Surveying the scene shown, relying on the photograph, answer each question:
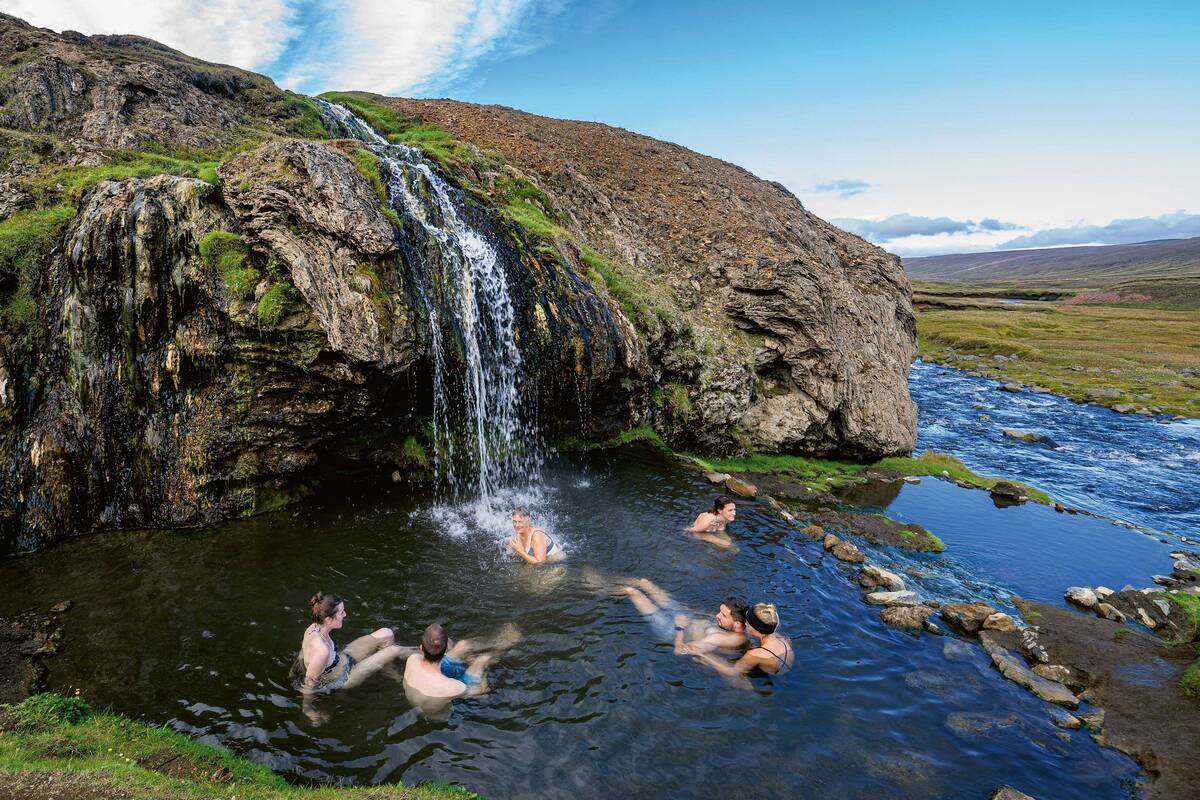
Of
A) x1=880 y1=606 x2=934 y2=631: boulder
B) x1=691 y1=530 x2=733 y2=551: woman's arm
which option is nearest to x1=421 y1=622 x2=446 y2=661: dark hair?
x1=691 y1=530 x2=733 y2=551: woman's arm

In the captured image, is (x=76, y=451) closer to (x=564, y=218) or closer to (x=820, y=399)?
(x=564, y=218)

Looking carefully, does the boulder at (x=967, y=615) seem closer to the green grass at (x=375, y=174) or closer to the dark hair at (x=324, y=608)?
the dark hair at (x=324, y=608)

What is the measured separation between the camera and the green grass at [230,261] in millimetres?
14125

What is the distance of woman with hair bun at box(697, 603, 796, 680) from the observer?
10.4 metres

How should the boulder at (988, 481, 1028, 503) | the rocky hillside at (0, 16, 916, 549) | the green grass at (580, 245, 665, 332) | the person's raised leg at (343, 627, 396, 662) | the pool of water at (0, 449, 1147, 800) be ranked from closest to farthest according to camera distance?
A: the pool of water at (0, 449, 1147, 800)
the person's raised leg at (343, 627, 396, 662)
the rocky hillside at (0, 16, 916, 549)
the boulder at (988, 481, 1028, 503)
the green grass at (580, 245, 665, 332)

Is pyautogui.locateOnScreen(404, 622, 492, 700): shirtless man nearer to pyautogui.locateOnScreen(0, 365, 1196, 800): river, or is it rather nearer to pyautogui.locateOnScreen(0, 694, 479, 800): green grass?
pyautogui.locateOnScreen(0, 365, 1196, 800): river

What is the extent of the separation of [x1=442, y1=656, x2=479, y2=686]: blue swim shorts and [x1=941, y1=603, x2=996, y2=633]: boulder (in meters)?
10.7

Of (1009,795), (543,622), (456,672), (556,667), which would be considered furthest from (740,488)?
(456,672)

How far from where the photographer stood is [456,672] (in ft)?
31.2

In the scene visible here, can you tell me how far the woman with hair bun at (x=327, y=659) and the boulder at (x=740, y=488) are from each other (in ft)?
40.2

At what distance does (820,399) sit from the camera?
24188mm

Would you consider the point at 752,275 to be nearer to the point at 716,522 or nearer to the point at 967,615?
the point at 716,522

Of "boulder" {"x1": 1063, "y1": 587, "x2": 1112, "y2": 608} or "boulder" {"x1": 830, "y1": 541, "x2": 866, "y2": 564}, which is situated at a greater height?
"boulder" {"x1": 830, "y1": 541, "x2": 866, "y2": 564}

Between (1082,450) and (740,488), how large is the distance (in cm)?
2565
